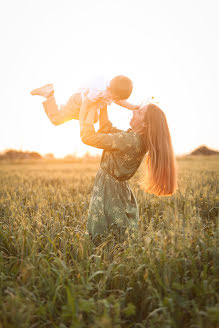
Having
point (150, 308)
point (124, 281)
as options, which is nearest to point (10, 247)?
point (124, 281)

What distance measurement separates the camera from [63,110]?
3.10 meters

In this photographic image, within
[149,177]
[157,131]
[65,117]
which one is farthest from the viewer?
[65,117]

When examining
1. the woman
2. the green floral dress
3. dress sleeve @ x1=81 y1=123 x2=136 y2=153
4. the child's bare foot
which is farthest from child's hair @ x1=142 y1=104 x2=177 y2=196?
the child's bare foot

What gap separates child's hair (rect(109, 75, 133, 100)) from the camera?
2.69 m

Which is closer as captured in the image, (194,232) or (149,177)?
(194,232)

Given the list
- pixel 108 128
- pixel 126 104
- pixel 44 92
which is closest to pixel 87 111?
pixel 108 128

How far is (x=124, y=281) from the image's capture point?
187 centimetres

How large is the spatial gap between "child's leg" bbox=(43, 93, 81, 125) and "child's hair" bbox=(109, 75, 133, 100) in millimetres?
488

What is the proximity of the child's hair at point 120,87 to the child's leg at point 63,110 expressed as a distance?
0.49m

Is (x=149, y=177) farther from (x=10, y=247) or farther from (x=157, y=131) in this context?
(x=10, y=247)

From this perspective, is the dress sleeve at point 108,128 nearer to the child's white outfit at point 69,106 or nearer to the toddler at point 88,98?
the toddler at point 88,98

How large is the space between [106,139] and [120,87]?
0.77 m

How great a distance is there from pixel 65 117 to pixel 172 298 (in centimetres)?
224

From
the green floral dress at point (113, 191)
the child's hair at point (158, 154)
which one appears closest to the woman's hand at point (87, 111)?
the green floral dress at point (113, 191)
